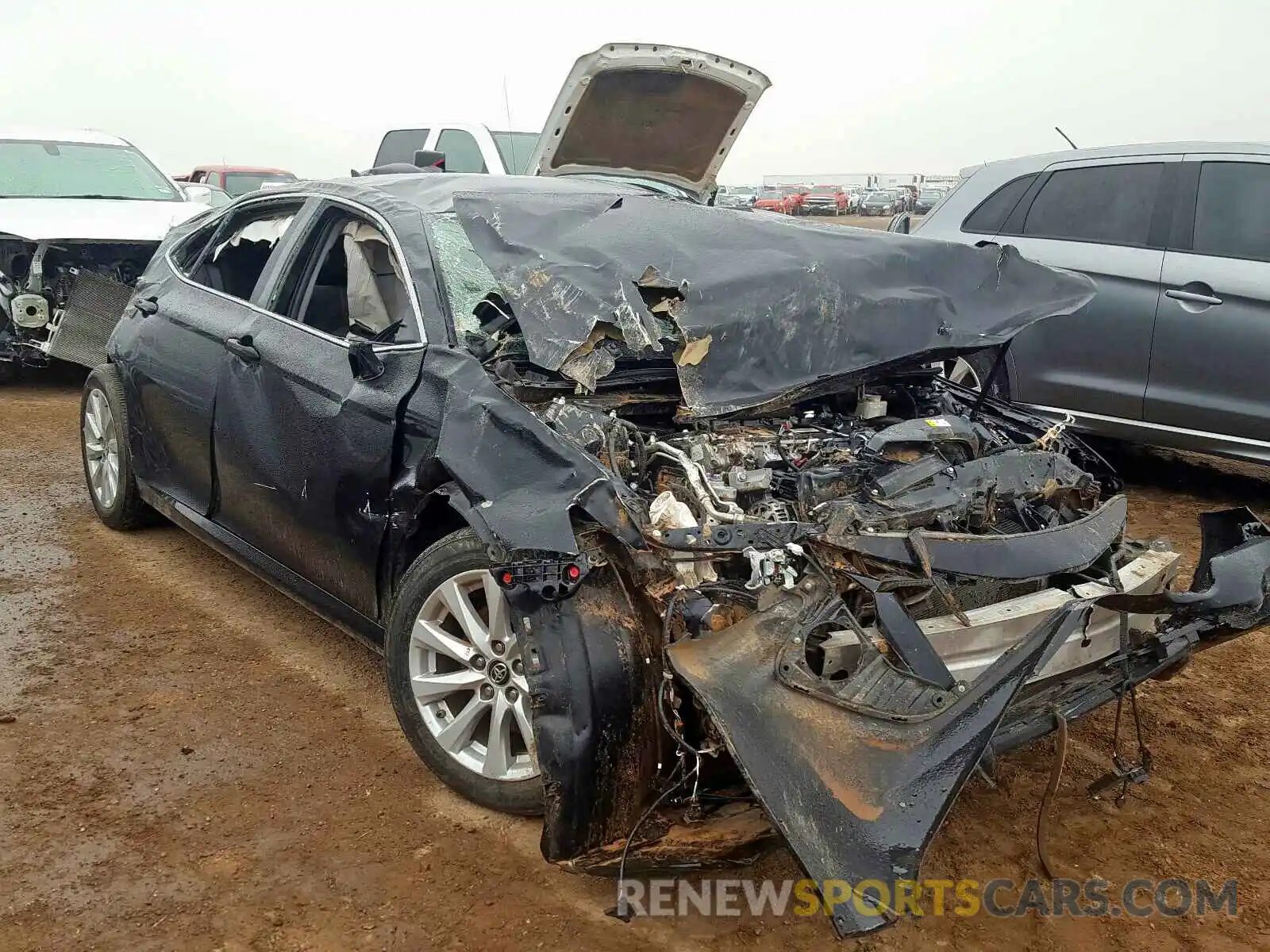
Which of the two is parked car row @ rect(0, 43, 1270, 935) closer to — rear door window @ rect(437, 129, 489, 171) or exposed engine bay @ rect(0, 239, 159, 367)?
exposed engine bay @ rect(0, 239, 159, 367)

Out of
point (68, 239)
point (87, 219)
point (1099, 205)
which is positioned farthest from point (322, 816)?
point (87, 219)

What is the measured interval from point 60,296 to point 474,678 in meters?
6.47

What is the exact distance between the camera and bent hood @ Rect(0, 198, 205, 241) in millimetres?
7305

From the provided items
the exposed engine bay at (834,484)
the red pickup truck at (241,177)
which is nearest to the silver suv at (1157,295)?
the exposed engine bay at (834,484)

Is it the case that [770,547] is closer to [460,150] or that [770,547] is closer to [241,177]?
[460,150]

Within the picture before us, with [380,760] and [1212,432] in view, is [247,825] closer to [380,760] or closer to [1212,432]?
[380,760]

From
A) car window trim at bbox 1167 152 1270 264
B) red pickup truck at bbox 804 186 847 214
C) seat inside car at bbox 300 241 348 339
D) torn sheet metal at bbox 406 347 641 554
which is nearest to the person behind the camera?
torn sheet metal at bbox 406 347 641 554

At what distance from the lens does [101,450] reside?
477 cm

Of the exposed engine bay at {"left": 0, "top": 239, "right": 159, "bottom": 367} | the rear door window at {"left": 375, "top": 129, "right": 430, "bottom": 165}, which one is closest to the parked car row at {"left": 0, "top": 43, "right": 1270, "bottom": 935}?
the exposed engine bay at {"left": 0, "top": 239, "right": 159, "bottom": 367}

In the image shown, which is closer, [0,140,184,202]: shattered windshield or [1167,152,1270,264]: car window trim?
[1167,152,1270,264]: car window trim

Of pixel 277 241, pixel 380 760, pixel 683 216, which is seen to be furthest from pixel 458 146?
pixel 380 760

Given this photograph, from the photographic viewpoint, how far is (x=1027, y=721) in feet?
8.05

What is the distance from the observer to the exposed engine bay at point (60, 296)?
711cm

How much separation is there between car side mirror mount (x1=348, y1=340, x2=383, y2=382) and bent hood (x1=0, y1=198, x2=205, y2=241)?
5317 mm
